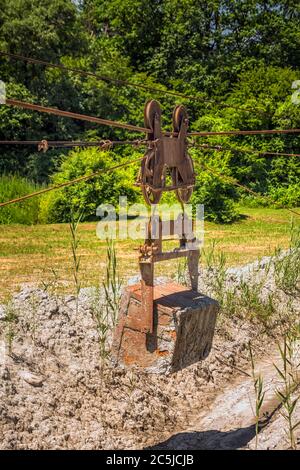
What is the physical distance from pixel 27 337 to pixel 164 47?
20364 mm

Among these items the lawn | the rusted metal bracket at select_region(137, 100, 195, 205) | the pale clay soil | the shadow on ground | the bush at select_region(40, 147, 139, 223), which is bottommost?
the shadow on ground

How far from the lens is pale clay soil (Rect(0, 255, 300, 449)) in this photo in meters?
5.52

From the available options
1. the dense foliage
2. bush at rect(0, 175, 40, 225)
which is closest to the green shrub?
the dense foliage

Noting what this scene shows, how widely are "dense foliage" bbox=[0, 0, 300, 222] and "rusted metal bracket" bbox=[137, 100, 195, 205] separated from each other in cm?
1080

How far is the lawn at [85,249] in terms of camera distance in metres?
9.75

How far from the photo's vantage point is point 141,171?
474 cm

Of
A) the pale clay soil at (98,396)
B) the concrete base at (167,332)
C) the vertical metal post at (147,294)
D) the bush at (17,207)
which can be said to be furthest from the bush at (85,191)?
the vertical metal post at (147,294)

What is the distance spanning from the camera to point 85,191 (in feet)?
53.6

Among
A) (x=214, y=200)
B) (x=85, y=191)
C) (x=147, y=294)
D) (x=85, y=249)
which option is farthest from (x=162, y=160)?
(x=214, y=200)

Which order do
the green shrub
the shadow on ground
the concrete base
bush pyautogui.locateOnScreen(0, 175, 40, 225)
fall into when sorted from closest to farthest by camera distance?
the concrete base → the shadow on ground → bush pyautogui.locateOnScreen(0, 175, 40, 225) → the green shrub

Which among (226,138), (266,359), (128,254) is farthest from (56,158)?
(266,359)

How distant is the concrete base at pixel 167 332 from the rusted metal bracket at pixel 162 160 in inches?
31.5

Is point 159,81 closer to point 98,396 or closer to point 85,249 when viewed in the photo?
point 85,249

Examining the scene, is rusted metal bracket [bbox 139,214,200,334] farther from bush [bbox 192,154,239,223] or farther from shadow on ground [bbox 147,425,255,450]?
bush [bbox 192,154,239,223]
